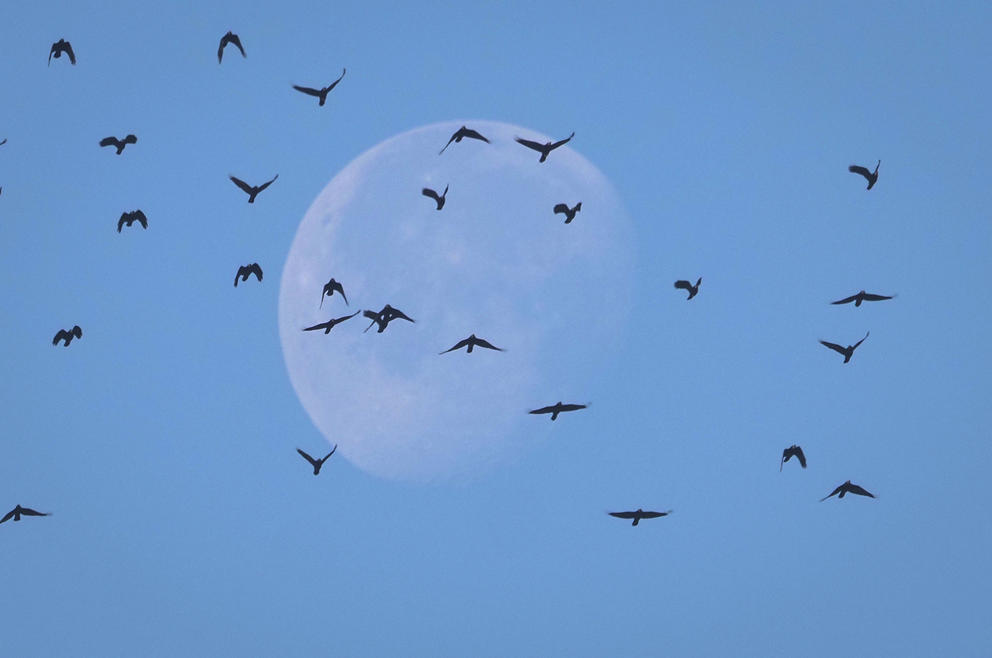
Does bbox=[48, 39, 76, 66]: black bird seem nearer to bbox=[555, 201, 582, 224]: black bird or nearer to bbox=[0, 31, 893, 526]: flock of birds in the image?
bbox=[0, 31, 893, 526]: flock of birds

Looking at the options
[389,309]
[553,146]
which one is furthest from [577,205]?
[389,309]

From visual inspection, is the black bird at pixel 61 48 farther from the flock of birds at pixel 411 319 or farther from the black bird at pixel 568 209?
the black bird at pixel 568 209

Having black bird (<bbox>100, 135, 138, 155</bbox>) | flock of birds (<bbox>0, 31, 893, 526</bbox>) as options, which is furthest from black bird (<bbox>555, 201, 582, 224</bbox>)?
black bird (<bbox>100, 135, 138, 155</bbox>)

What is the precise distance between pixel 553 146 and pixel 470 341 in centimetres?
983

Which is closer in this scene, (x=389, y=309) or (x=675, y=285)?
(x=389, y=309)

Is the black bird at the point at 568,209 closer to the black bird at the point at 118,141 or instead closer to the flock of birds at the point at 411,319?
the flock of birds at the point at 411,319

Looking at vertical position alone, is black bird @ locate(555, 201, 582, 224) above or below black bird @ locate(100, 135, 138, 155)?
below

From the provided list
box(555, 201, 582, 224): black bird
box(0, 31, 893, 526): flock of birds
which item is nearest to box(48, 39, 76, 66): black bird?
box(0, 31, 893, 526): flock of birds

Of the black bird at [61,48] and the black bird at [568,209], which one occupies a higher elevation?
the black bird at [61,48]

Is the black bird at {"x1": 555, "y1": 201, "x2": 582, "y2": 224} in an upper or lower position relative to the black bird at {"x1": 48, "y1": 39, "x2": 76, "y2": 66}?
lower

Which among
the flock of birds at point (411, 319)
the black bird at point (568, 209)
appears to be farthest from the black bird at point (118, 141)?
the black bird at point (568, 209)

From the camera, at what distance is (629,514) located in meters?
53.8

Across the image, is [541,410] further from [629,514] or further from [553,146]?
[553,146]

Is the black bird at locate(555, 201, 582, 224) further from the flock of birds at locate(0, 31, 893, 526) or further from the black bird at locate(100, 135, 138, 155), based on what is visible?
the black bird at locate(100, 135, 138, 155)
